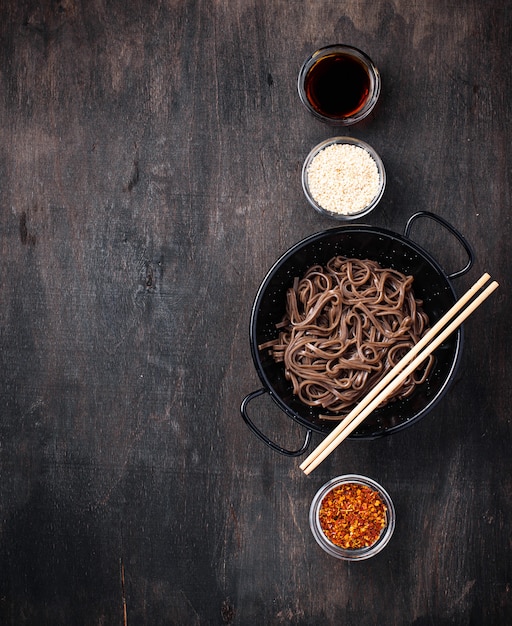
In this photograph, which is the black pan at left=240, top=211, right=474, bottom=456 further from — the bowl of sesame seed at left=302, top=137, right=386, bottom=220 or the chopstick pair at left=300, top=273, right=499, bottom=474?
the bowl of sesame seed at left=302, top=137, right=386, bottom=220

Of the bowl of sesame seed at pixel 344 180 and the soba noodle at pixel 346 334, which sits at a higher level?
the bowl of sesame seed at pixel 344 180

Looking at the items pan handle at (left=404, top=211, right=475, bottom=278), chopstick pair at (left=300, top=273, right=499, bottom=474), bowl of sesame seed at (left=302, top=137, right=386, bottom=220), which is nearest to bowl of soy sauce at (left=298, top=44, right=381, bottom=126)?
bowl of sesame seed at (left=302, top=137, right=386, bottom=220)

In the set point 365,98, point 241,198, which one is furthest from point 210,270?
point 365,98

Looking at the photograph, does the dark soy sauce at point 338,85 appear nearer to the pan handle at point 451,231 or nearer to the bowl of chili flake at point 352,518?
the pan handle at point 451,231

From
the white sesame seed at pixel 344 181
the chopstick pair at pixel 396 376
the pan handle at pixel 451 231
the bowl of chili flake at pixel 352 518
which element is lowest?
the bowl of chili flake at pixel 352 518

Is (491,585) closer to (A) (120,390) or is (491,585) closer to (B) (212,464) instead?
(B) (212,464)

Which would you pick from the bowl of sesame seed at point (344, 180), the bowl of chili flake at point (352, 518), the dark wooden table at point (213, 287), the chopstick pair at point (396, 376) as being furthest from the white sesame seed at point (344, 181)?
the bowl of chili flake at point (352, 518)

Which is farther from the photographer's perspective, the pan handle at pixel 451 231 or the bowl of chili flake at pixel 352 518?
the bowl of chili flake at pixel 352 518
